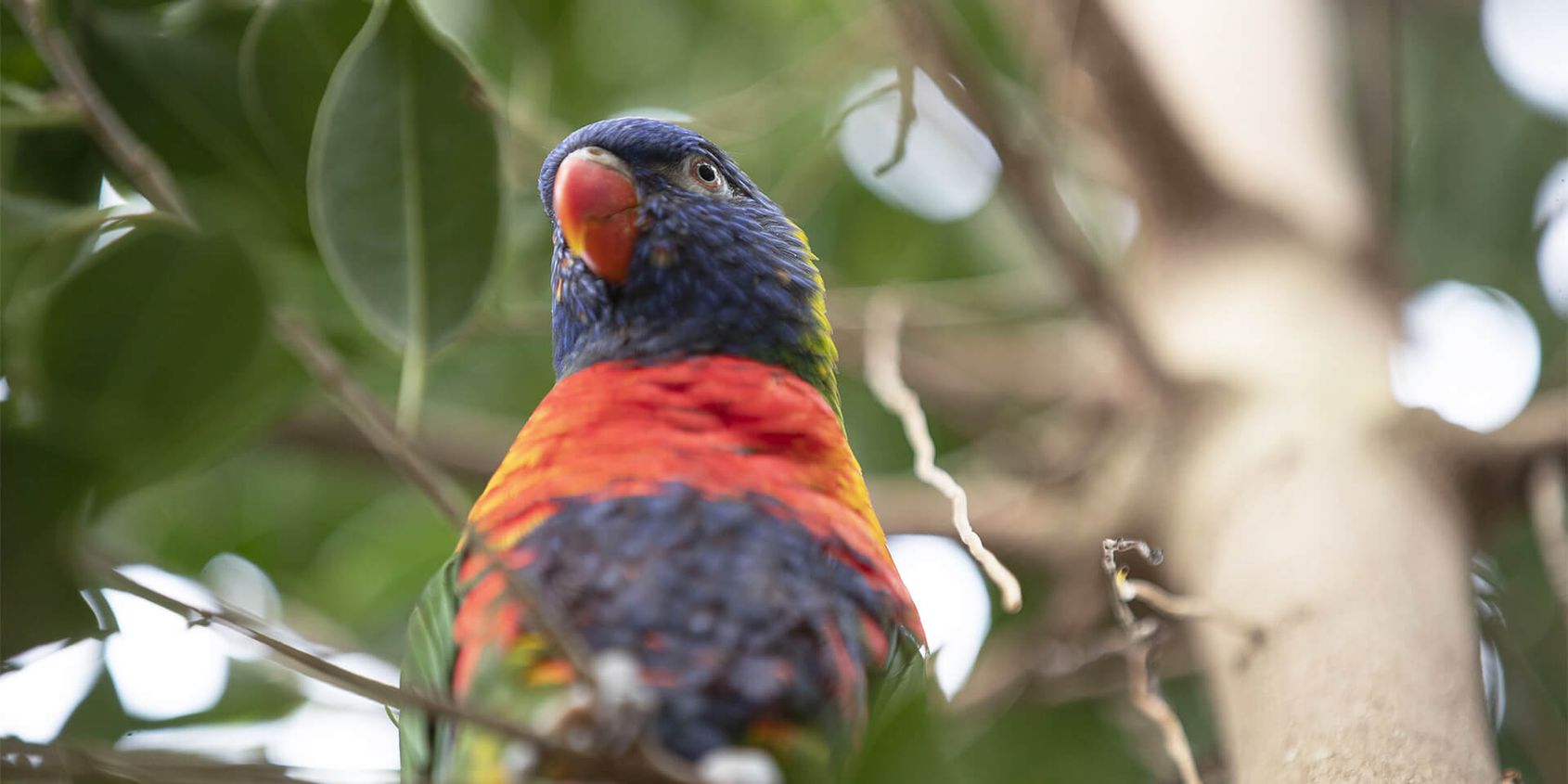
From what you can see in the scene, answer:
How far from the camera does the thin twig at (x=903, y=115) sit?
5.93ft

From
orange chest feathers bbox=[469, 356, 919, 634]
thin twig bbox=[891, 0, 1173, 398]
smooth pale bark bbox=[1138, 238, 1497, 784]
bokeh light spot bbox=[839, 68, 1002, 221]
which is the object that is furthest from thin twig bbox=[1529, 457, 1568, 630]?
bokeh light spot bbox=[839, 68, 1002, 221]

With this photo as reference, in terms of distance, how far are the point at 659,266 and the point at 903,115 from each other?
1.35 feet

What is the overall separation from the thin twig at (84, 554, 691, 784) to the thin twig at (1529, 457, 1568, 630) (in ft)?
4.14

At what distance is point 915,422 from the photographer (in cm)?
173

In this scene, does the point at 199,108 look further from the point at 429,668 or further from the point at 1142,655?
the point at 1142,655

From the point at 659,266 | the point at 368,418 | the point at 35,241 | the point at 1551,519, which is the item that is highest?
→ the point at 35,241

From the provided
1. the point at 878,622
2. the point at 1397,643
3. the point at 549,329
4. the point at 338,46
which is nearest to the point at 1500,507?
the point at 1397,643

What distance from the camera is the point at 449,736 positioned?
1249mm

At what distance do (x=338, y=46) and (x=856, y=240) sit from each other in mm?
1603

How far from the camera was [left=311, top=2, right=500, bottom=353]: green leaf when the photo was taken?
1358 mm

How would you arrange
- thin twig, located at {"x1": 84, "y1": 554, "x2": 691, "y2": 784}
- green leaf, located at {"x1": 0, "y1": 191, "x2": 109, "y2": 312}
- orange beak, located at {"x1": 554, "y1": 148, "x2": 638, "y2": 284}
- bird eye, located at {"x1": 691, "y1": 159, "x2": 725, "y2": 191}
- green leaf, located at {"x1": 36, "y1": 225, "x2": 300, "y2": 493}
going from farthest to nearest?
bird eye, located at {"x1": 691, "y1": 159, "x2": 725, "y2": 191}
orange beak, located at {"x1": 554, "y1": 148, "x2": 638, "y2": 284}
green leaf, located at {"x1": 0, "y1": 191, "x2": 109, "y2": 312}
green leaf, located at {"x1": 36, "y1": 225, "x2": 300, "y2": 493}
thin twig, located at {"x1": 84, "y1": 554, "x2": 691, "y2": 784}

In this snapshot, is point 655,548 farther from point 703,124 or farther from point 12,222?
point 703,124

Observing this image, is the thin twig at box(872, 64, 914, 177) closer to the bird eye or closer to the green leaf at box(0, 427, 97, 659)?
the bird eye

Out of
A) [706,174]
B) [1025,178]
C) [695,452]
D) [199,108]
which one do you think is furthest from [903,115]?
[199,108]
